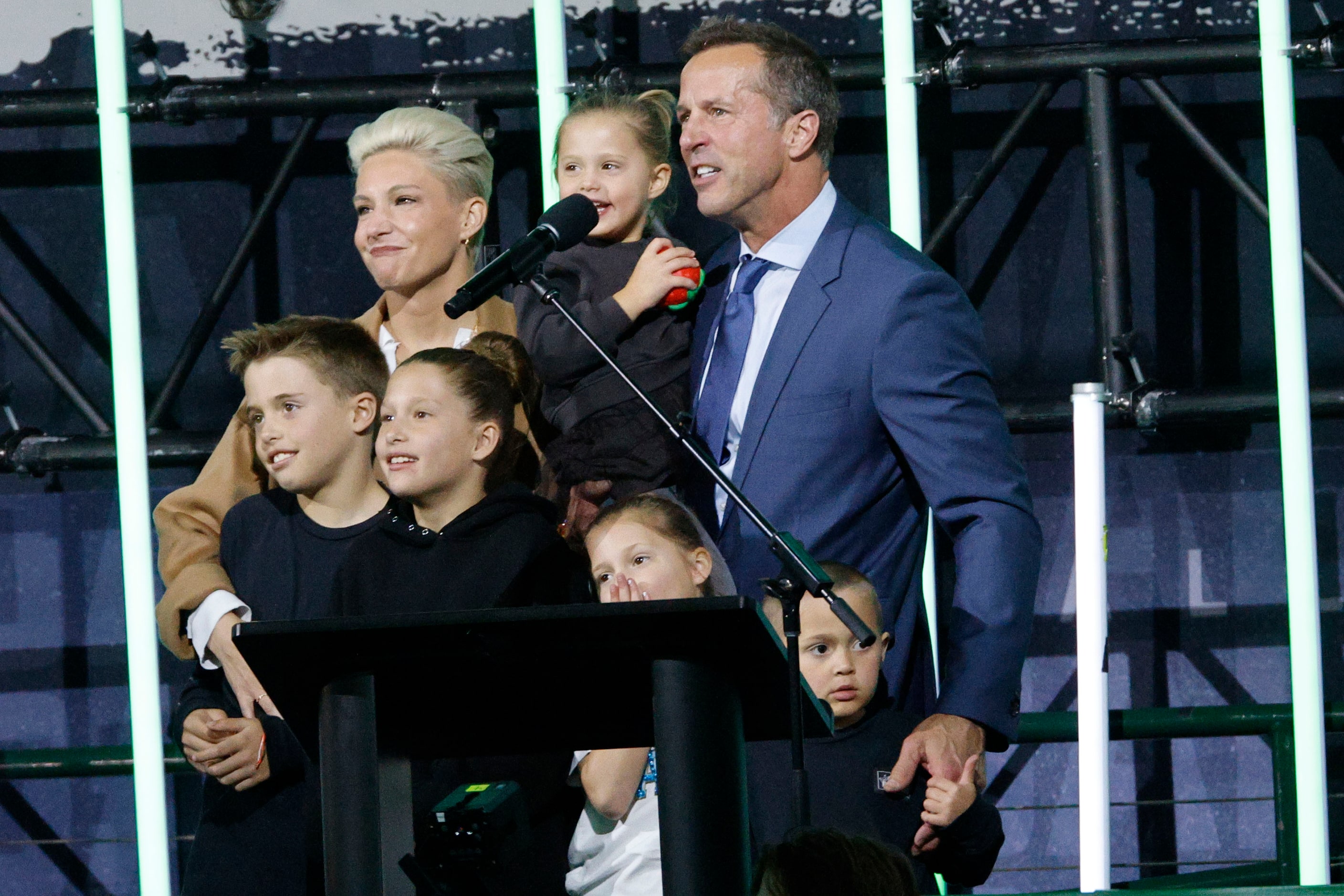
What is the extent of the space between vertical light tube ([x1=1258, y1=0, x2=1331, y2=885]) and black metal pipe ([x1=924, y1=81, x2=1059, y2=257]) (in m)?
0.98

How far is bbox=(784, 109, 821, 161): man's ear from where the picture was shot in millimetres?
2574

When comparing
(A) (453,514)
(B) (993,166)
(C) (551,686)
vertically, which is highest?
(B) (993,166)

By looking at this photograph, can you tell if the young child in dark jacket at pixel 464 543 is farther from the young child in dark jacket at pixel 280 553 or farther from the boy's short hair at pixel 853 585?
the boy's short hair at pixel 853 585

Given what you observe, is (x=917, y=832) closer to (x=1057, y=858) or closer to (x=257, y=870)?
(x=257, y=870)

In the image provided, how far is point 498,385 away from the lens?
2.69 meters

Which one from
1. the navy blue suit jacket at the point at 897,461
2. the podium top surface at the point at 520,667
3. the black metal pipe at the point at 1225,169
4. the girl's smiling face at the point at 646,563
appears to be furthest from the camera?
the black metal pipe at the point at 1225,169

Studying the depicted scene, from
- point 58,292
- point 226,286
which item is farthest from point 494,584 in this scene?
point 58,292

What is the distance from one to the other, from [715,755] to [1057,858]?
345 centimetres

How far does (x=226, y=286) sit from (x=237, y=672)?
2068 millimetres

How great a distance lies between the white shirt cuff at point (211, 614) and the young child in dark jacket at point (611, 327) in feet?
1.75

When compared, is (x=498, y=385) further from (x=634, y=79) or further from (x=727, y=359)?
A: (x=634, y=79)

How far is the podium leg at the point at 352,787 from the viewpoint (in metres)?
1.55

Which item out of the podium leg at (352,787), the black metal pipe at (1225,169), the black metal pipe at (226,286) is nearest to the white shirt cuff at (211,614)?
the podium leg at (352,787)

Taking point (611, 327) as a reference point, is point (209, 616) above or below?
below
